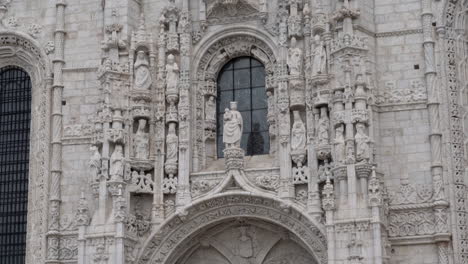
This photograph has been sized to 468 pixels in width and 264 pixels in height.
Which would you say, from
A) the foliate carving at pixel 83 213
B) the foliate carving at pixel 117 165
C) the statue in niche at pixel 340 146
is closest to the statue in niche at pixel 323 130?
the statue in niche at pixel 340 146

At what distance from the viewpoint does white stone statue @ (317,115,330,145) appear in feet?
71.2

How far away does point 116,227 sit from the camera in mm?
21875

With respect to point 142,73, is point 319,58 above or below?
below

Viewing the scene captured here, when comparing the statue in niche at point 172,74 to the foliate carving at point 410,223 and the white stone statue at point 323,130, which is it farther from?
the foliate carving at point 410,223

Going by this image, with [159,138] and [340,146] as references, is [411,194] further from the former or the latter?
[159,138]

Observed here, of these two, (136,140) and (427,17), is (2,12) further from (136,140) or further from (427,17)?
(427,17)

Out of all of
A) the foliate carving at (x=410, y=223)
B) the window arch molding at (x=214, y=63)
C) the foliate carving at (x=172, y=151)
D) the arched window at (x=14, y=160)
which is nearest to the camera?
the foliate carving at (x=410, y=223)

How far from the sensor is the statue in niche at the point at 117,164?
2217cm

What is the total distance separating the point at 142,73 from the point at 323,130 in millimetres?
4579

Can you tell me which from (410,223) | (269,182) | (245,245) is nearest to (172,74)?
(269,182)

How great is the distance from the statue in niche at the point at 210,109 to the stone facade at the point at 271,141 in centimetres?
3

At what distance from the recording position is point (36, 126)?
81.5ft

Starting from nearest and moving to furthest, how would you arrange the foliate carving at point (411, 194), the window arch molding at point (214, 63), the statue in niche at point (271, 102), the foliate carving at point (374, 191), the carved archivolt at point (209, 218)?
the foliate carving at point (374, 191) < the foliate carving at point (411, 194) < the carved archivolt at point (209, 218) < the statue in niche at point (271, 102) < the window arch molding at point (214, 63)

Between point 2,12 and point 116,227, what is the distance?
24.1 ft
